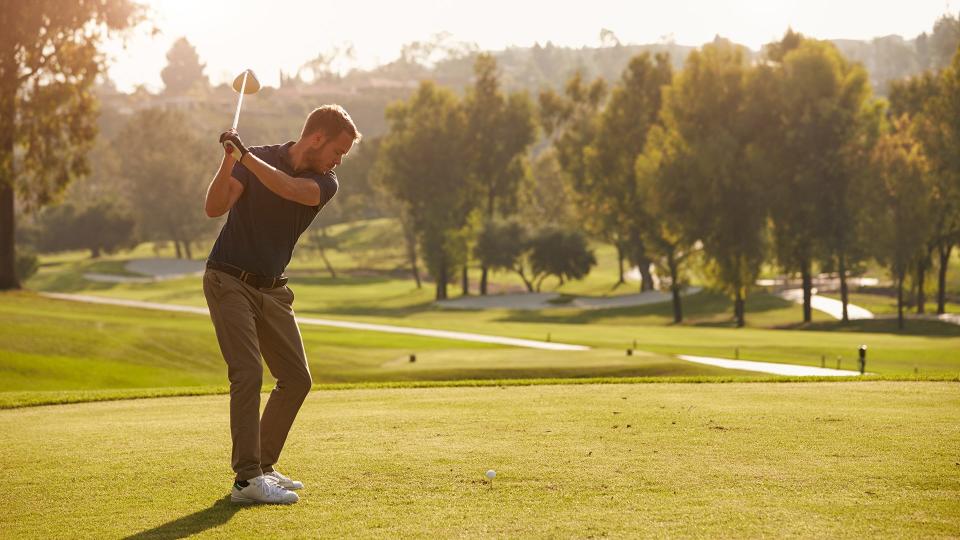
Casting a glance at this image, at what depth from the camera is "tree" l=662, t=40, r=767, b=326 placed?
68312 millimetres

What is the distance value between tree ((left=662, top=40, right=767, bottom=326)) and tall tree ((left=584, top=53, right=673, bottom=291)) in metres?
8.94

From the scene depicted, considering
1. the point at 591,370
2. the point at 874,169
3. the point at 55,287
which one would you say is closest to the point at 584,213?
the point at 874,169

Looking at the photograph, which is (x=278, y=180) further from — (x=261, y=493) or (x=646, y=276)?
(x=646, y=276)

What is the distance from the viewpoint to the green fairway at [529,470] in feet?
24.8

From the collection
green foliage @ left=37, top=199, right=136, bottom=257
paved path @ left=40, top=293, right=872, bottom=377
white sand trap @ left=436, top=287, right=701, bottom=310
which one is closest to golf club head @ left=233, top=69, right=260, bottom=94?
paved path @ left=40, top=293, right=872, bottom=377

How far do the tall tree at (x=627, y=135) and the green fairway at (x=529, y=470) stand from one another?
6620 centimetres

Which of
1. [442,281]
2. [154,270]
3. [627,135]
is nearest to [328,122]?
[627,135]

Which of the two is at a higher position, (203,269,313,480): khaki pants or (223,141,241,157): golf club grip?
(223,141,241,157): golf club grip

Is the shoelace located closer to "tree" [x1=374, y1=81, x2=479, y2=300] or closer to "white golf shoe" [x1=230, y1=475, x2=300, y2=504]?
"white golf shoe" [x1=230, y1=475, x2=300, y2=504]

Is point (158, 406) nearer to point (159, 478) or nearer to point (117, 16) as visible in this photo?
point (159, 478)

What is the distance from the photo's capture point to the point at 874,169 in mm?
65625

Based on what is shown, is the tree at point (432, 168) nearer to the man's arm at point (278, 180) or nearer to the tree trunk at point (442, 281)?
the tree trunk at point (442, 281)

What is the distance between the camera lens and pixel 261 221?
902cm

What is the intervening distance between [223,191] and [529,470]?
133 inches
